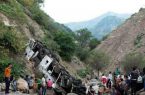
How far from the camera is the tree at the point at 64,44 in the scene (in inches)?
2091

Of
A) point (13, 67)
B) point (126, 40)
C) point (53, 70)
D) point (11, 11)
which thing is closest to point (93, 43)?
point (126, 40)

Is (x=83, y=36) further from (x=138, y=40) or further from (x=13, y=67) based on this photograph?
(x=13, y=67)

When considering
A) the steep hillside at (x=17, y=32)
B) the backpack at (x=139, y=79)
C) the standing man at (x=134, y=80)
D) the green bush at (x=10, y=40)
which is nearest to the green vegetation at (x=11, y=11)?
the steep hillside at (x=17, y=32)

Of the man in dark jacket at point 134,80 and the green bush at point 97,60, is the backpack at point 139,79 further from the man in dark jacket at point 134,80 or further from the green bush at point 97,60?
the green bush at point 97,60

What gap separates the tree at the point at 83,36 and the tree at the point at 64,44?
227 ft

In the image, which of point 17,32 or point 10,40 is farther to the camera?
point 17,32

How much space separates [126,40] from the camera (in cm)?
12656

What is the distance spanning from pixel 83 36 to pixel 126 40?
530 inches

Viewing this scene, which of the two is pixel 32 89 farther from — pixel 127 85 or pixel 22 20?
pixel 22 20

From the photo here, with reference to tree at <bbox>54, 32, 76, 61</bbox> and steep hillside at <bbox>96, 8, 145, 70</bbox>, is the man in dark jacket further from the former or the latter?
steep hillside at <bbox>96, 8, 145, 70</bbox>

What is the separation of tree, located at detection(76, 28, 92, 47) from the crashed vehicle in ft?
290

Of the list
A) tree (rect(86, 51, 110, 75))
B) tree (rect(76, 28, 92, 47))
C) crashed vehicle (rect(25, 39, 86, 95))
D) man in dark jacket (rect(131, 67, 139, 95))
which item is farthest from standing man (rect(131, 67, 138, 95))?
tree (rect(76, 28, 92, 47))

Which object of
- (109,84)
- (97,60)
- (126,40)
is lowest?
(109,84)

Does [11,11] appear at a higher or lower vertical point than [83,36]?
lower
